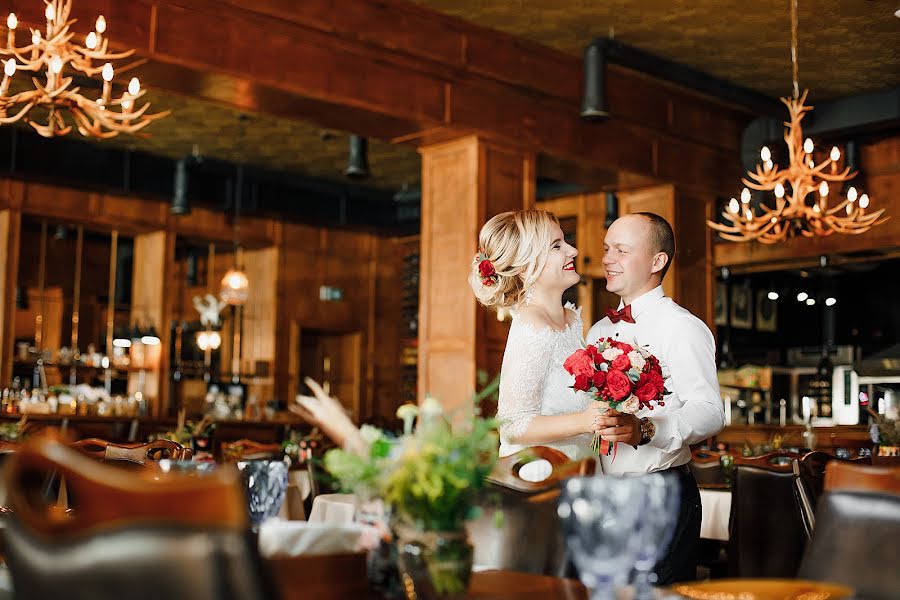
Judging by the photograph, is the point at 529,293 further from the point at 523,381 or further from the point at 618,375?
the point at 618,375

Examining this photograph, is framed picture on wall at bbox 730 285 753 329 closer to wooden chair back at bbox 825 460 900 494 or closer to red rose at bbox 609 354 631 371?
red rose at bbox 609 354 631 371

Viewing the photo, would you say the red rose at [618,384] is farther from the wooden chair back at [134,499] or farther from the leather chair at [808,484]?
the wooden chair back at [134,499]

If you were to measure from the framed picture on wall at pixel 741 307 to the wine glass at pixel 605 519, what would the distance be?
1350 cm

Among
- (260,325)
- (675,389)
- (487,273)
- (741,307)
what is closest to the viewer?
(675,389)

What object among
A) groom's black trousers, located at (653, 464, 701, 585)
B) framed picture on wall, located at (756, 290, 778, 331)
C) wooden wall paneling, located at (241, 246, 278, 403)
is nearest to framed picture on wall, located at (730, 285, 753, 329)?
framed picture on wall, located at (756, 290, 778, 331)

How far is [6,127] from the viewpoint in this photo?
11047 mm

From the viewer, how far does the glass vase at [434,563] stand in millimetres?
1497

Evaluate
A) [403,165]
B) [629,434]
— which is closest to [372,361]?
[403,165]

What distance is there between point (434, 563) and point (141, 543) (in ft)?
1.78

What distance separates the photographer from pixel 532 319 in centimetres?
303

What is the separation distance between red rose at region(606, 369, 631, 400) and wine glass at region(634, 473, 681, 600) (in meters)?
1.03

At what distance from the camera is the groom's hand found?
8.50 feet

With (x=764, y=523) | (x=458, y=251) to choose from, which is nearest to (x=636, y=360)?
(x=764, y=523)

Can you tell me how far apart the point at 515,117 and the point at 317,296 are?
247 inches
